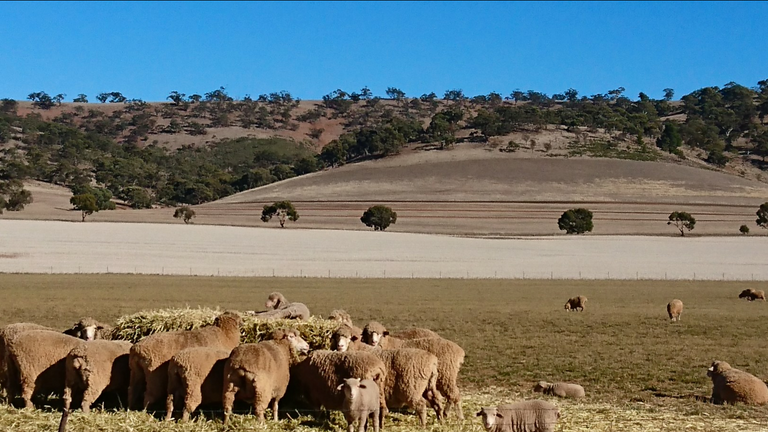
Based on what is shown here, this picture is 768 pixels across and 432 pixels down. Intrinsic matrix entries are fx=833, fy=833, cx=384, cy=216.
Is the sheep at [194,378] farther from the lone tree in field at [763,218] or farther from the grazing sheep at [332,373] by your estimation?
the lone tree in field at [763,218]

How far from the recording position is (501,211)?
110 m

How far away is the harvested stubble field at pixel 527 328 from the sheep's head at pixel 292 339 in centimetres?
100

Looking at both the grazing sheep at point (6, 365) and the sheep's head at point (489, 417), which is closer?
the sheep's head at point (489, 417)

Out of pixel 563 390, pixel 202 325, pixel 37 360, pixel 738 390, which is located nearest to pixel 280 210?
pixel 202 325

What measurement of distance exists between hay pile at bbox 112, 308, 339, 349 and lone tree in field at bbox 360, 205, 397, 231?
8261cm

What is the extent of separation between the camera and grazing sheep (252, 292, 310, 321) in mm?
15571

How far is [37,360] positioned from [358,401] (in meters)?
5.04

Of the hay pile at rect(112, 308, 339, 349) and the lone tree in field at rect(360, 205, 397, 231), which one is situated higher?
the lone tree in field at rect(360, 205, 397, 231)

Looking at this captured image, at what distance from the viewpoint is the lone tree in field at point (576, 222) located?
9312 centimetres

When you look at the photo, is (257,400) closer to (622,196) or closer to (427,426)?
(427,426)

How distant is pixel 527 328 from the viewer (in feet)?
81.0

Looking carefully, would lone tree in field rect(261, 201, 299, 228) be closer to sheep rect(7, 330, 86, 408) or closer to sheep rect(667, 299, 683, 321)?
sheep rect(667, 299, 683, 321)

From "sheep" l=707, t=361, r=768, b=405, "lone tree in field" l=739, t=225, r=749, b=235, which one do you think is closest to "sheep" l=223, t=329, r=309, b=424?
"sheep" l=707, t=361, r=768, b=405

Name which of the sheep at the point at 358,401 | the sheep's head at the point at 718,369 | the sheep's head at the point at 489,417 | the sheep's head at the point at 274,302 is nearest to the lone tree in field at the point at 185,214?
the sheep's head at the point at 274,302
